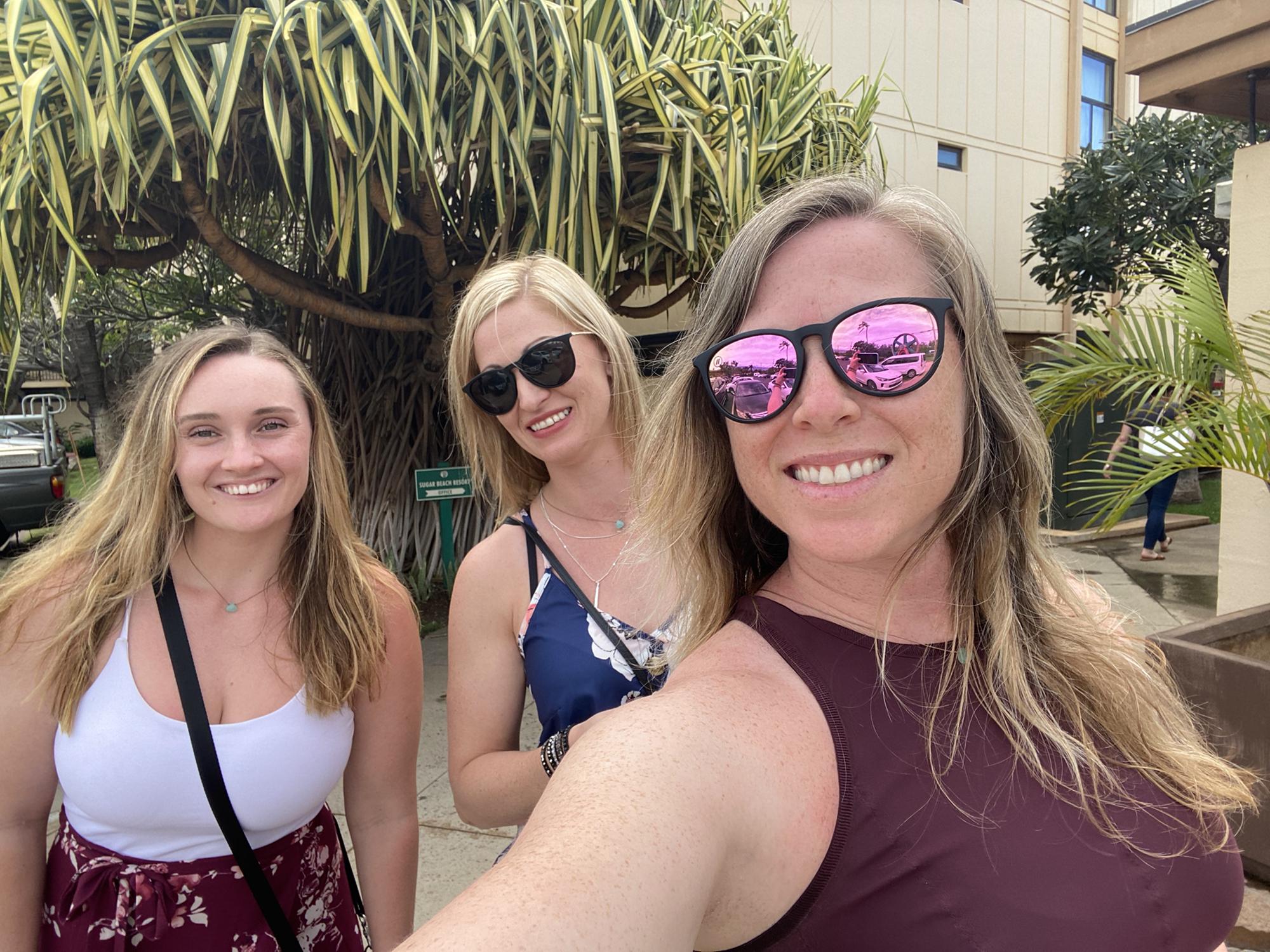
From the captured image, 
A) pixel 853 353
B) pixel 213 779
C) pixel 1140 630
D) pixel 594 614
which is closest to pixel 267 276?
pixel 213 779

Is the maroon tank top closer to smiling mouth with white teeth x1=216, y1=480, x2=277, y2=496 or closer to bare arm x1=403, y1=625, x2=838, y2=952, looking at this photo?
bare arm x1=403, y1=625, x2=838, y2=952

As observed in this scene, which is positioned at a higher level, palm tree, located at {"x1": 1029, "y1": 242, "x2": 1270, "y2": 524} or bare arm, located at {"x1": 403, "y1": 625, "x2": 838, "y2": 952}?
palm tree, located at {"x1": 1029, "y1": 242, "x2": 1270, "y2": 524}

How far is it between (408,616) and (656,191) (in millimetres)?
2858

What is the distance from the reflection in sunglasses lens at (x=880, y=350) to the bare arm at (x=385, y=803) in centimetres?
133

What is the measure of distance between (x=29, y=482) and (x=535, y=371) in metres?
10.5

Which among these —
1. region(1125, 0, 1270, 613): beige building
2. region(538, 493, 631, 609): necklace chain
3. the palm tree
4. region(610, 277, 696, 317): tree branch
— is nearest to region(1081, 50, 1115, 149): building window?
region(1125, 0, 1270, 613): beige building

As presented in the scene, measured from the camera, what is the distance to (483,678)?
5.71ft

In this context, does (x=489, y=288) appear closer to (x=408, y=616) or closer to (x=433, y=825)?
(x=408, y=616)

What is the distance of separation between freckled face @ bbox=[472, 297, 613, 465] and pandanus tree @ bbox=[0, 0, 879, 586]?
6.27ft

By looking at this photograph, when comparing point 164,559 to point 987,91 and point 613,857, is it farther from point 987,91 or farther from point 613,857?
point 987,91

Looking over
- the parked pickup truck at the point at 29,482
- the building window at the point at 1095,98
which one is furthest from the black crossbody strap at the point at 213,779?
the building window at the point at 1095,98

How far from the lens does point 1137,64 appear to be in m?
4.64

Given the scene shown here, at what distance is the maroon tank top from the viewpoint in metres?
0.90

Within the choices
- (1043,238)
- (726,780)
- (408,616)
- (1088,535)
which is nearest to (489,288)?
(408,616)
